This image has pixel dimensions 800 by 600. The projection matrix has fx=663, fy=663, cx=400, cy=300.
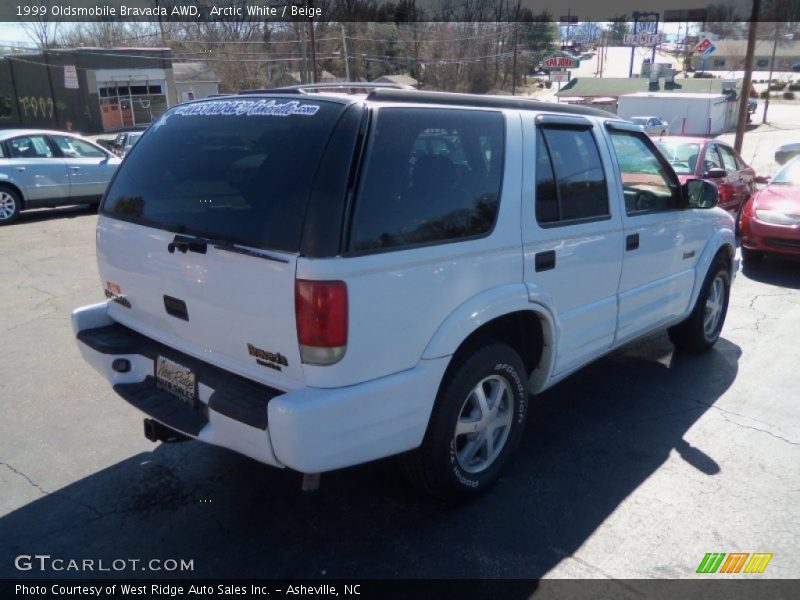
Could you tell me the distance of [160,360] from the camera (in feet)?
10.5

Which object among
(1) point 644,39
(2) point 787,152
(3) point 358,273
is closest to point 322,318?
(3) point 358,273

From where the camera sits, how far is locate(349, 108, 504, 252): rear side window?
2680mm

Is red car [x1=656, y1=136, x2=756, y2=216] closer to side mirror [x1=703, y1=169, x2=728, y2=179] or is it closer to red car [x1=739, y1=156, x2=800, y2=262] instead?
side mirror [x1=703, y1=169, x2=728, y2=179]

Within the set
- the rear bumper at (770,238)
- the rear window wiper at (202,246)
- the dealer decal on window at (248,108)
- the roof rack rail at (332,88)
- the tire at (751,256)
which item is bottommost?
the tire at (751,256)

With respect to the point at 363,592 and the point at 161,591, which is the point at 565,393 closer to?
the point at 363,592

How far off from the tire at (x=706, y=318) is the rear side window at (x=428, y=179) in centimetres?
281

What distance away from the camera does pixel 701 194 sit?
475 cm

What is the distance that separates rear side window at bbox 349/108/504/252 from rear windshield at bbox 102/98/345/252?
23 centimetres

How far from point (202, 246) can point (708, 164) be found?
881 centimetres

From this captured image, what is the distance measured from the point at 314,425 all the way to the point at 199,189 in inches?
50.8

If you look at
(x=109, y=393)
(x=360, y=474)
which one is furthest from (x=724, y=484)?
(x=109, y=393)

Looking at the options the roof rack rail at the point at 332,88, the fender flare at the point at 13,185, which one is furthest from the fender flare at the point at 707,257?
the fender flare at the point at 13,185

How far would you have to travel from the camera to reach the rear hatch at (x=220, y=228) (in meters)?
2.64

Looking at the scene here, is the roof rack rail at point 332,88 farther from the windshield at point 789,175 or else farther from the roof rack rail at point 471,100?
the windshield at point 789,175
